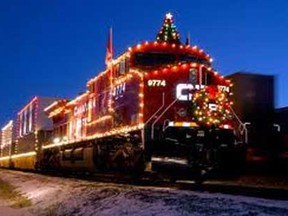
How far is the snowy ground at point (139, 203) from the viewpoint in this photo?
26.0 ft

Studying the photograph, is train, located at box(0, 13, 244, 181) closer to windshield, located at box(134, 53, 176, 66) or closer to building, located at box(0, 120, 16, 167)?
windshield, located at box(134, 53, 176, 66)

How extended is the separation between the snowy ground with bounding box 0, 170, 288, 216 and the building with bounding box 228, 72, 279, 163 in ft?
20.3

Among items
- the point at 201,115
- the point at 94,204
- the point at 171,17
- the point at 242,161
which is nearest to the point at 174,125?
the point at 201,115

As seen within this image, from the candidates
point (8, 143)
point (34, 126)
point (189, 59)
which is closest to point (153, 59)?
point (189, 59)

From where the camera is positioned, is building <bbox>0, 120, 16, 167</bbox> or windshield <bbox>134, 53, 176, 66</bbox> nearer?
windshield <bbox>134, 53, 176, 66</bbox>

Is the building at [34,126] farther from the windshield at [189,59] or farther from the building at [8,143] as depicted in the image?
the windshield at [189,59]

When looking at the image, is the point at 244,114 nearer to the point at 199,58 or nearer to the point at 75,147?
the point at 199,58

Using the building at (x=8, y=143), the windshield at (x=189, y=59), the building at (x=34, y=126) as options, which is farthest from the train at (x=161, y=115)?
the building at (x=8, y=143)

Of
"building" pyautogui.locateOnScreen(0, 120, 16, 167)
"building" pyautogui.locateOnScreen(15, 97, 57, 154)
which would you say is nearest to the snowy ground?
"building" pyautogui.locateOnScreen(15, 97, 57, 154)

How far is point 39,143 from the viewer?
30.1 m

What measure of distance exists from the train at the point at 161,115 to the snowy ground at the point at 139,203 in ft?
6.28

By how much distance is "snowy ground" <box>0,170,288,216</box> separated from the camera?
26.0 feet

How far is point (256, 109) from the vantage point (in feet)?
60.9

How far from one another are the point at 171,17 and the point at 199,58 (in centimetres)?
820
